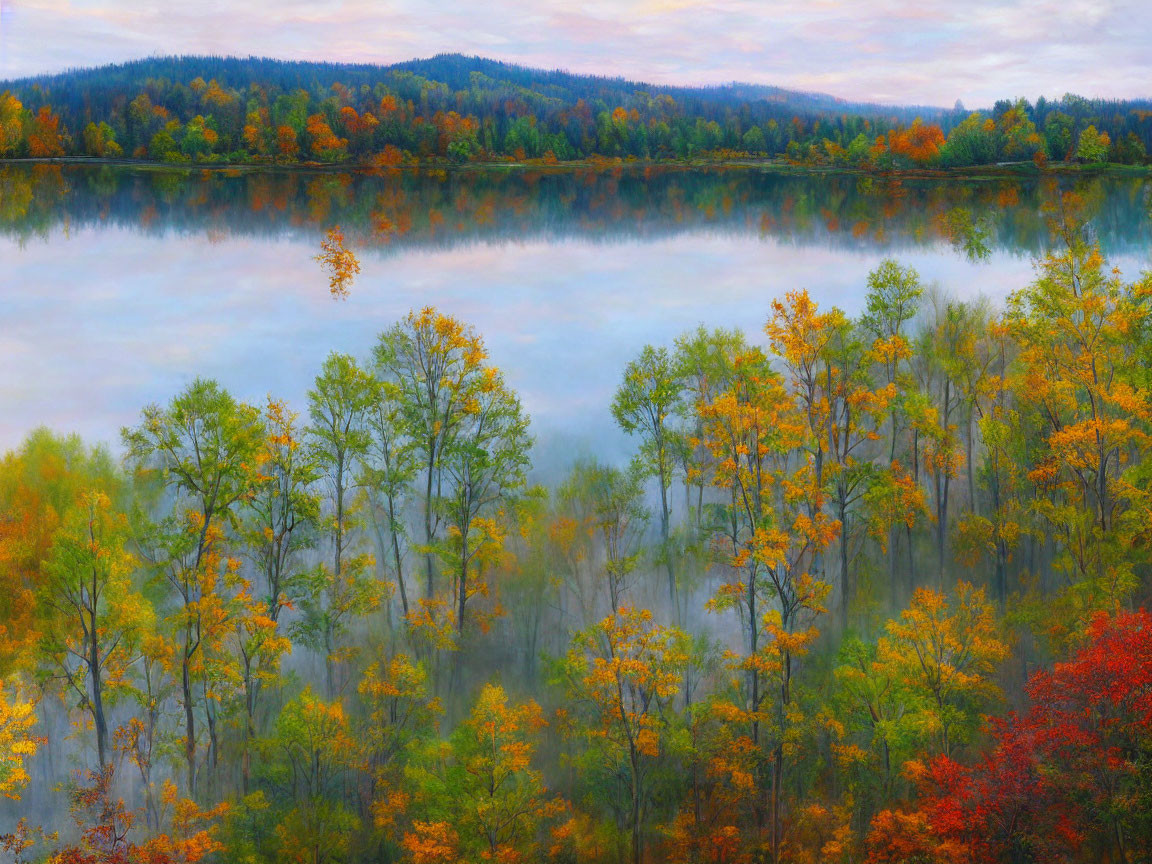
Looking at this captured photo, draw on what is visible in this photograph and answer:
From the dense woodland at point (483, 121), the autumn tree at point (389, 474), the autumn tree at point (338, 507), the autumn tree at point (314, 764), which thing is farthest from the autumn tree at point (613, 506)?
the dense woodland at point (483, 121)

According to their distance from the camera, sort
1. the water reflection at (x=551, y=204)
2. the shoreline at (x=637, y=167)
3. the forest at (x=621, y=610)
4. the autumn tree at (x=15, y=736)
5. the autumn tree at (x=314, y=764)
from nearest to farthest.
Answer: the autumn tree at (x=15, y=736) → the forest at (x=621, y=610) → the autumn tree at (x=314, y=764) → the water reflection at (x=551, y=204) → the shoreline at (x=637, y=167)

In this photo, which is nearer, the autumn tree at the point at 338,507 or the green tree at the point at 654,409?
the autumn tree at the point at 338,507

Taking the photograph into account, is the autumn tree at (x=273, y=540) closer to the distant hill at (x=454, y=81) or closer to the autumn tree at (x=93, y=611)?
the autumn tree at (x=93, y=611)

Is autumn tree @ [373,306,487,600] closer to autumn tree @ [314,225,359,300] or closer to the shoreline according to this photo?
autumn tree @ [314,225,359,300]

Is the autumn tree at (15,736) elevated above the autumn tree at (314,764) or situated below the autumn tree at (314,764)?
above

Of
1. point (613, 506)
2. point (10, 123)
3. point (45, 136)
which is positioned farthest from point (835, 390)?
point (10, 123)
